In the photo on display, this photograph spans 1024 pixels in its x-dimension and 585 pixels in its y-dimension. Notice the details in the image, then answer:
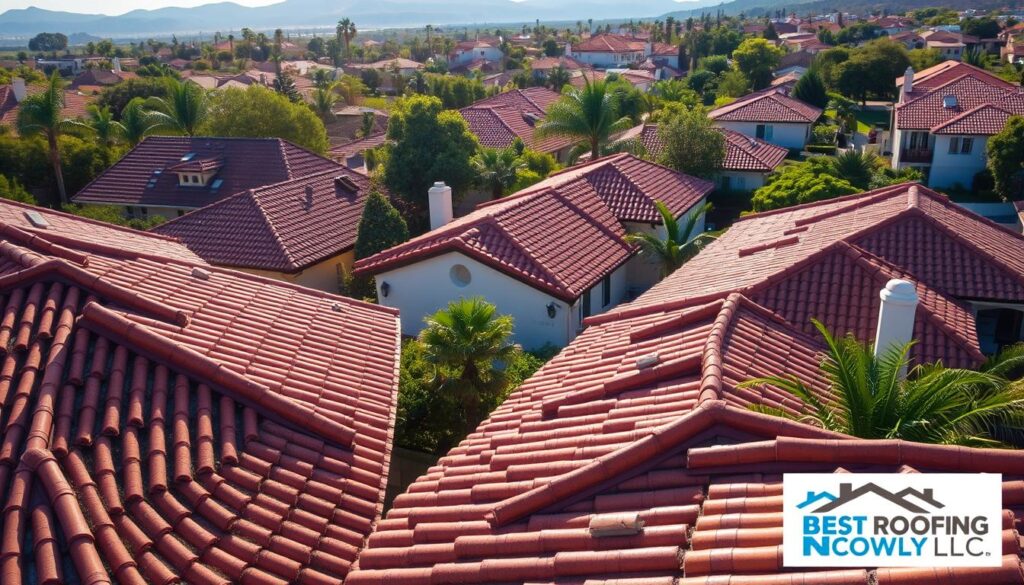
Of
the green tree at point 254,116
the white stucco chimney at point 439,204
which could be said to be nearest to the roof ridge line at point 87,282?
the white stucco chimney at point 439,204

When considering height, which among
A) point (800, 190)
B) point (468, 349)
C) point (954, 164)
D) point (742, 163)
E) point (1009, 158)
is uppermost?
point (468, 349)

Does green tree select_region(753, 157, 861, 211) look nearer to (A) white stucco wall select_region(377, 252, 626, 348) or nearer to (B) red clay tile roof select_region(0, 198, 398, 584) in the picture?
(A) white stucco wall select_region(377, 252, 626, 348)

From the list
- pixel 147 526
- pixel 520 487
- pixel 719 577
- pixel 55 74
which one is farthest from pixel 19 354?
pixel 55 74

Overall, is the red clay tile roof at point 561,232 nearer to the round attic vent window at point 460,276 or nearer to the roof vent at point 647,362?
the round attic vent window at point 460,276

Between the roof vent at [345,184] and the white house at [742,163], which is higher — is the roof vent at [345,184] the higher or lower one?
the higher one

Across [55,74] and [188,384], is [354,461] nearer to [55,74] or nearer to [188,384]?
[188,384]

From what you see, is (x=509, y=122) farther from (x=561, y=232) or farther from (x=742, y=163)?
(x=561, y=232)

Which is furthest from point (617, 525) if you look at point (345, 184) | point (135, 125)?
point (135, 125)

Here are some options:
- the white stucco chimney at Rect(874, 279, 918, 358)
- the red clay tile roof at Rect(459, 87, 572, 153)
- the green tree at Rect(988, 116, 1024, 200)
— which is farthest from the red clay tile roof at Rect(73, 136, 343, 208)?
the green tree at Rect(988, 116, 1024, 200)
